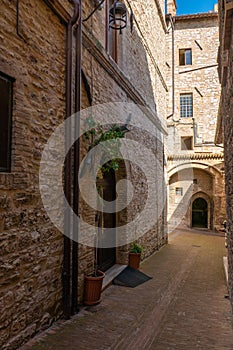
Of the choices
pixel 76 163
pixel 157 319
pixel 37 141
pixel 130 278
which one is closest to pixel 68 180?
pixel 76 163

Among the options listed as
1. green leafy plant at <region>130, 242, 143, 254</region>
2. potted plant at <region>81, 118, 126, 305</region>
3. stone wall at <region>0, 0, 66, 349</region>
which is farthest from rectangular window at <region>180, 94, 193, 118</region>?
stone wall at <region>0, 0, 66, 349</region>

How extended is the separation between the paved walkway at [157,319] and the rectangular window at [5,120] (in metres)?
2.20

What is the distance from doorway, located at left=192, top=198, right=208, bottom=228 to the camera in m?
18.1

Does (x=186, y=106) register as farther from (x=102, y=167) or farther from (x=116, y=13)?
(x=102, y=167)

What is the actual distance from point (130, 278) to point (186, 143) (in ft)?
45.5

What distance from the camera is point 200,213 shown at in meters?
18.2

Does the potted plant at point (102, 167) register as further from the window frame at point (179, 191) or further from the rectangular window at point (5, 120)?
the window frame at point (179, 191)

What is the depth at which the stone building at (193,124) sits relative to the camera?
17391mm

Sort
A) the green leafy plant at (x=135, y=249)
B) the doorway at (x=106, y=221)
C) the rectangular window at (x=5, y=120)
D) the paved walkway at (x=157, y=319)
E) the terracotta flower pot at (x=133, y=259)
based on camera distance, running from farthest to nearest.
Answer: the green leafy plant at (x=135, y=249), the terracotta flower pot at (x=133, y=259), the doorway at (x=106, y=221), the paved walkway at (x=157, y=319), the rectangular window at (x=5, y=120)

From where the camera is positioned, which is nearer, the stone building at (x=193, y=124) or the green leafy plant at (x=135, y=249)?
the green leafy plant at (x=135, y=249)

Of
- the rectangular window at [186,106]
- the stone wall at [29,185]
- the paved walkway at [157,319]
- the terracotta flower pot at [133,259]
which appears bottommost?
the paved walkway at [157,319]

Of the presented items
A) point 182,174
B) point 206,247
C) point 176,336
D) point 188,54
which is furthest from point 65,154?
point 188,54

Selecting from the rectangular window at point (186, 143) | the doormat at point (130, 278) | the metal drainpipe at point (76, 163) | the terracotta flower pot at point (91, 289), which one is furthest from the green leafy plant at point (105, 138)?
the rectangular window at point (186, 143)

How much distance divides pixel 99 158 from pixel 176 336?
325 cm
